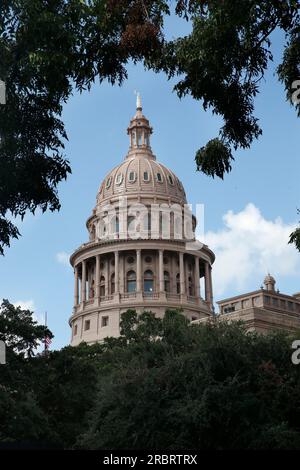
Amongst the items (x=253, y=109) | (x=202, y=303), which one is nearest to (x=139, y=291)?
(x=202, y=303)

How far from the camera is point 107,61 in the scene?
15.6 m

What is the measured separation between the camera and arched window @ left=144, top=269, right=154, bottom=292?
110 meters

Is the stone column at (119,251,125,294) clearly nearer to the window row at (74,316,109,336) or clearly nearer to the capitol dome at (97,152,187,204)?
the window row at (74,316,109,336)

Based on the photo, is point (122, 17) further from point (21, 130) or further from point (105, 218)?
point (105, 218)

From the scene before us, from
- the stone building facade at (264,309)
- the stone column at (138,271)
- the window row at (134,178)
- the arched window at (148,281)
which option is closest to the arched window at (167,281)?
the arched window at (148,281)

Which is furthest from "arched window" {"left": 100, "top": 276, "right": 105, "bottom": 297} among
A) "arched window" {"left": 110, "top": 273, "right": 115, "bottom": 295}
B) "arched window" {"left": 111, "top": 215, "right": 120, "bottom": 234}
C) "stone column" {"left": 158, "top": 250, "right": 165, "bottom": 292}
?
"stone column" {"left": 158, "top": 250, "right": 165, "bottom": 292}

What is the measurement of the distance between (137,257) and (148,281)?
4.71 meters

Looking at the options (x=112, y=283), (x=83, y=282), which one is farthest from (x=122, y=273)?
(x=83, y=282)

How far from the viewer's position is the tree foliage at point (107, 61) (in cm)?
1443

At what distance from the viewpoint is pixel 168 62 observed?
16.3 meters

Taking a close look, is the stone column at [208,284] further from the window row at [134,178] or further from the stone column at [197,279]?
the window row at [134,178]

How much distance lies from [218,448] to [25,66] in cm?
1848

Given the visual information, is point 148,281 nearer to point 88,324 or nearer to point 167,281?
point 167,281

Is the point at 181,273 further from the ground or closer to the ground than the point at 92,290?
further from the ground
